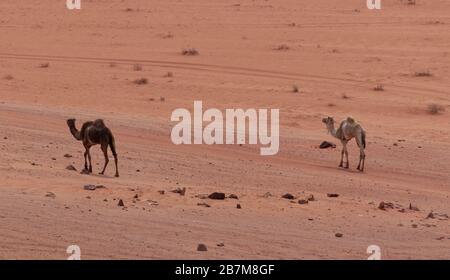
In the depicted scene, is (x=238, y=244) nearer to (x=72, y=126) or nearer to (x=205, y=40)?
(x=72, y=126)

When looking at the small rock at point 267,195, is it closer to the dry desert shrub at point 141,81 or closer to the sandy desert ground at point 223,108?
the sandy desert ground at point 223,108

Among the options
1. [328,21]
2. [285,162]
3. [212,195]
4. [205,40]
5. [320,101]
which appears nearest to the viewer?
[212,195]

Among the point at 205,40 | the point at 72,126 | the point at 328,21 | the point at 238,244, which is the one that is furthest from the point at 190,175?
the point at 328,21

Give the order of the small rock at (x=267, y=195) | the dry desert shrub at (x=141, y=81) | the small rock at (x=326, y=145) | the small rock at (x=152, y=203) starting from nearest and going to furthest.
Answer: the small rock at (x=152, y=203) < the small rock at (x=267, y=195) < the small rock at (x=326, y=145) < the dry desert shrub at (x=141, y=81)

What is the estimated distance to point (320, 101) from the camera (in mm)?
27984

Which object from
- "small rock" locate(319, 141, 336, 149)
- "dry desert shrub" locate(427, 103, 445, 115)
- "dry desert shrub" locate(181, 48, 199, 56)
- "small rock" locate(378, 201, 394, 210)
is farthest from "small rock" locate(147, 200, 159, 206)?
"dry desert shrub" locate(181, 48, 199, 56)

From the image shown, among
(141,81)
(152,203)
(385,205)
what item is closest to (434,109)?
(141,81)

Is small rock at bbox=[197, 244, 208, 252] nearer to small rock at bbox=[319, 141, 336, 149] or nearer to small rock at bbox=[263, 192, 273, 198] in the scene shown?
small rock at bbox=[263, 192, 273, 198]

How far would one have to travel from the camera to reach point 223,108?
1049 inches

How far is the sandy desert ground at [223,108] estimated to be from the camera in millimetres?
12273

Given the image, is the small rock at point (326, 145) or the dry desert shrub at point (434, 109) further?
the dry desert shrub at point (434, 109)

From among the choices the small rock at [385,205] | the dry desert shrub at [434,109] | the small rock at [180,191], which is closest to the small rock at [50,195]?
the small rock at [180,191]

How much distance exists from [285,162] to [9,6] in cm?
3292

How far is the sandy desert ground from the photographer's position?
12273 mm
